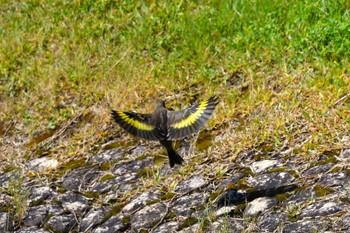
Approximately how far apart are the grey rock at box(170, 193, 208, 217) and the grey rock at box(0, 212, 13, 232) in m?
1.47

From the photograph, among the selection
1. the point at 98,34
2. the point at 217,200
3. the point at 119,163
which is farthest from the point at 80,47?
the point at 217,200

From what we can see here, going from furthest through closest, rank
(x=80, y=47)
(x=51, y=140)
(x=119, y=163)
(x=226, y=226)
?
(x=80, y=47)
(x=51, y=140)
(x=119, y=163)
(x=226, y=226)

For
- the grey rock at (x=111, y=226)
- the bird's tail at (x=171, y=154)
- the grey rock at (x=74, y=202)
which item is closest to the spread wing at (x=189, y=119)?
the bird's tail at (x=171, y=154)

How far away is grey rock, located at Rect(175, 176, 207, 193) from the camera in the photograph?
681 centimetres

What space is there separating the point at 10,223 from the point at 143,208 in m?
1.21

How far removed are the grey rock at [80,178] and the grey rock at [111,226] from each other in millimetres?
681

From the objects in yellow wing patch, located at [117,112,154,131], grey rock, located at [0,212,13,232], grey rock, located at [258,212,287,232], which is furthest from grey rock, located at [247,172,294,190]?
grey rock, located at [0,212,13,232]

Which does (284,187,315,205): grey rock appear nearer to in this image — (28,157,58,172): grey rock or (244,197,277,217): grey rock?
(244,197,277,217): grey rock

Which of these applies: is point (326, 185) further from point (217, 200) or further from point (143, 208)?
point (143, 208)

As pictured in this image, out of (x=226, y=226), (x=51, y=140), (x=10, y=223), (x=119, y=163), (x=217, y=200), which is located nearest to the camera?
(x=226, y=226)

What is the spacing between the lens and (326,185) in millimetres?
6215

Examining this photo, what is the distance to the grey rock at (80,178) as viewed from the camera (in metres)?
7.39

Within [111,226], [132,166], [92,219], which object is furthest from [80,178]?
[111,226]

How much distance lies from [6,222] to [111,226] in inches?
40.2
